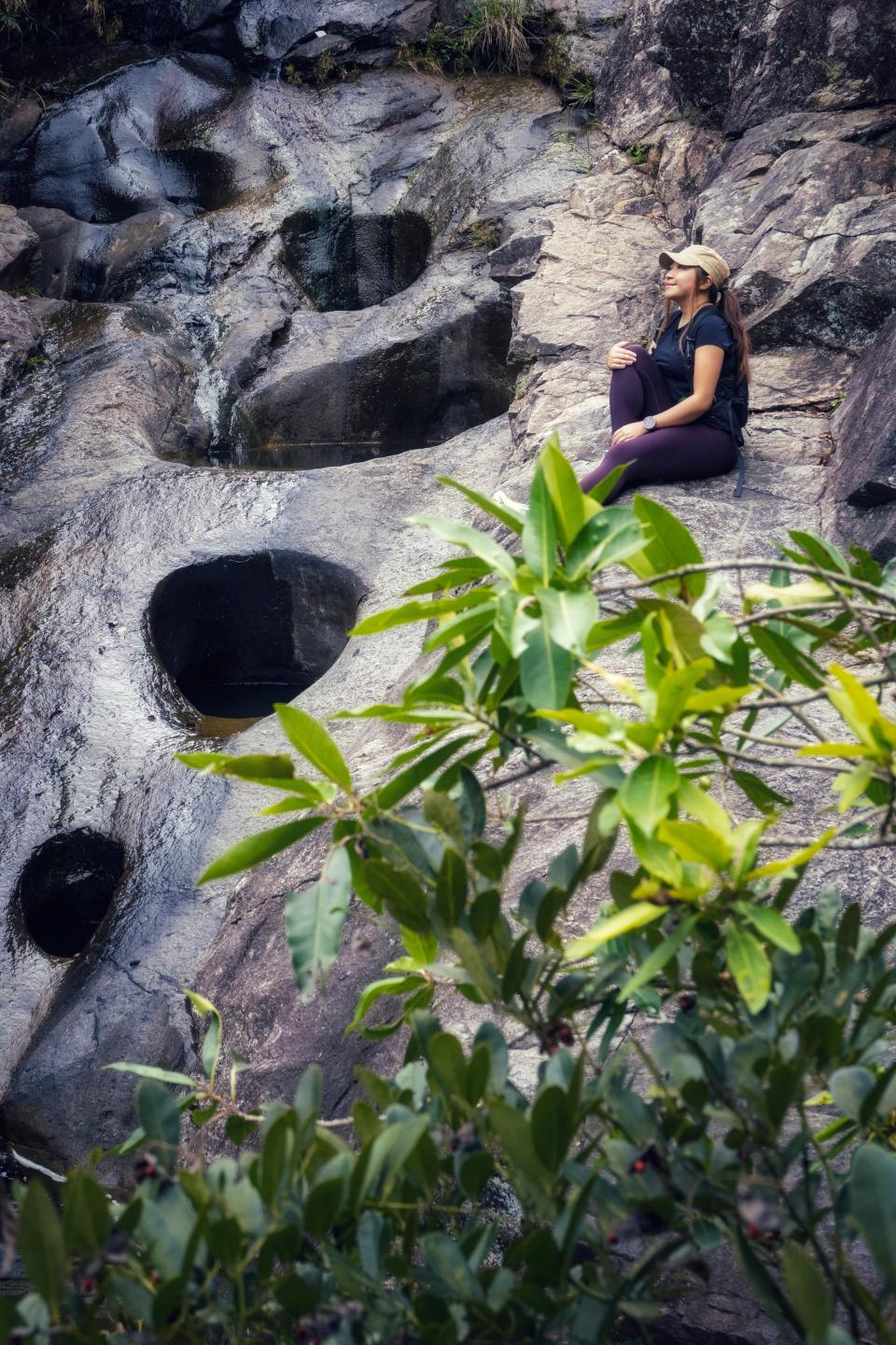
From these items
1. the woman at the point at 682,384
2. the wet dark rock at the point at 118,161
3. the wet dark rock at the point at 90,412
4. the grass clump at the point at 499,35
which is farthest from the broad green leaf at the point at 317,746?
the grass clump at the point at 499,35

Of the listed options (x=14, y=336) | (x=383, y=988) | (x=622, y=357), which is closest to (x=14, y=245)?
(x=14, y=336)

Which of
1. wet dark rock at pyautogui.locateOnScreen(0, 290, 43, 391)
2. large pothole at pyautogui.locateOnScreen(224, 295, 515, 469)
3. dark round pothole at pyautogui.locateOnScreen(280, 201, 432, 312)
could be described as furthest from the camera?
dark round pothole at pyautogui.locateOnScreen(280, 201, 432, 312)

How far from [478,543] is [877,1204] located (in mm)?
822

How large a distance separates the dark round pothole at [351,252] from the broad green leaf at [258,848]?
9.11m

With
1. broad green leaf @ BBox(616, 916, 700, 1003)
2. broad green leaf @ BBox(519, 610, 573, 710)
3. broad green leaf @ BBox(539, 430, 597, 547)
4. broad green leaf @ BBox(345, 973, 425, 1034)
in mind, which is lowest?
broad green leaf @ BBox(345, 973, 425, 1034)

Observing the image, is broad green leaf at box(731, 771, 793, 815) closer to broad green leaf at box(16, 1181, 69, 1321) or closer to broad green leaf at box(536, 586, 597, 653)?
broad green leaf at box(536, 586, 597, 653)

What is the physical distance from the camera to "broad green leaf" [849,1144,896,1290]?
101 cm

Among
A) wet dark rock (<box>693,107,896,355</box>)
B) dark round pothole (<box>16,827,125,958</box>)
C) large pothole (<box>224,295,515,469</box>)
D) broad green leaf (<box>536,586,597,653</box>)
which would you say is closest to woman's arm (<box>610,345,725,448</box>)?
wet dark rock (<box>693,107,896,355</box>)

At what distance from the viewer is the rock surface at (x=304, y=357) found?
14.3 feet

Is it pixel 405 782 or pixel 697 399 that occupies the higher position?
pixel 405 782

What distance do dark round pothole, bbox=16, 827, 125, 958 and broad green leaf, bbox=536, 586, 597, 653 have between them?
3.98m

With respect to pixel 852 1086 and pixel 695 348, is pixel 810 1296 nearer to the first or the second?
pixel 852 1086

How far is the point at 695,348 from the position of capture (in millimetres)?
4605

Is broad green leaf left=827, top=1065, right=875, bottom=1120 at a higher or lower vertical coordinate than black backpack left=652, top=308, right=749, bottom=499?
higher
